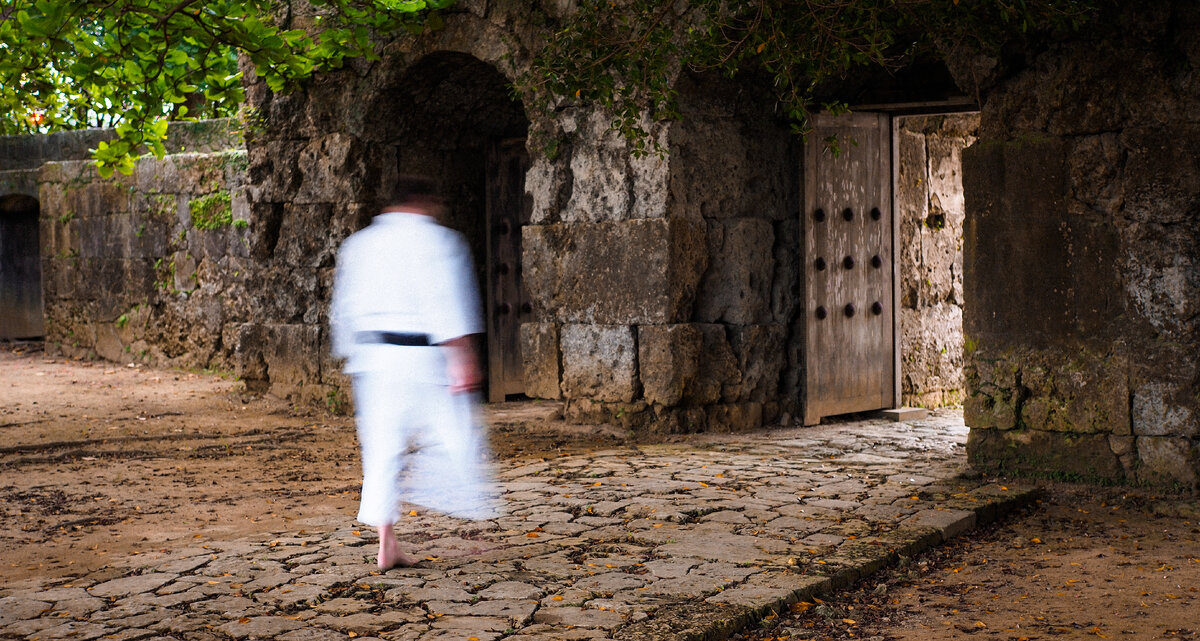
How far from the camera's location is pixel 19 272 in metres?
15.8

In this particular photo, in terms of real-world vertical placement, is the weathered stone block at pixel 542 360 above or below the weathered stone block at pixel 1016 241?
below

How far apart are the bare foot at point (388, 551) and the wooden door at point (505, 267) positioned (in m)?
5.56

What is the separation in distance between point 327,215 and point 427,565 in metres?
5.40

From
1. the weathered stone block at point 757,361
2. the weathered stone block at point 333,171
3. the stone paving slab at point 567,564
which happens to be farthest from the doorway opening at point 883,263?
the weathered stone block at point 333,171

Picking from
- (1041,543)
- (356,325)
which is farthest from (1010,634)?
(356,325)

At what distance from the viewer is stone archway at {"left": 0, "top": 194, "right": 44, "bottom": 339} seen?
621 inches

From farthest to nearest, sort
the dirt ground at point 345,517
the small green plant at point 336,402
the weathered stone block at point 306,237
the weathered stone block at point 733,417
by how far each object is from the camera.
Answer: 1. the weathered stone block at point 306,237
2. the small green plant at point 336,402
3. the weathered stone block at point 733,417
4. the dirt ground at point 345,517

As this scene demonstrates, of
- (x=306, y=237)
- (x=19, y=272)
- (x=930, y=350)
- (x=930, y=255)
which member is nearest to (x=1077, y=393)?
(x=930, y=350)

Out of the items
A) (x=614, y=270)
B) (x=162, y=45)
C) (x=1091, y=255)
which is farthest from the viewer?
(x=162, y=45)

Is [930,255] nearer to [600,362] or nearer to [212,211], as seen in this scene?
[600,362]

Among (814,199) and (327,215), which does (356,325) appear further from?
(327,215)

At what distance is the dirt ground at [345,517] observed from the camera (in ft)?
13.1

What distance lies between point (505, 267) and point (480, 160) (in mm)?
916

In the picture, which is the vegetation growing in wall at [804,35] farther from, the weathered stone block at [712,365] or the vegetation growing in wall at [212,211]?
the vegetation growing in wall at [212,211]
